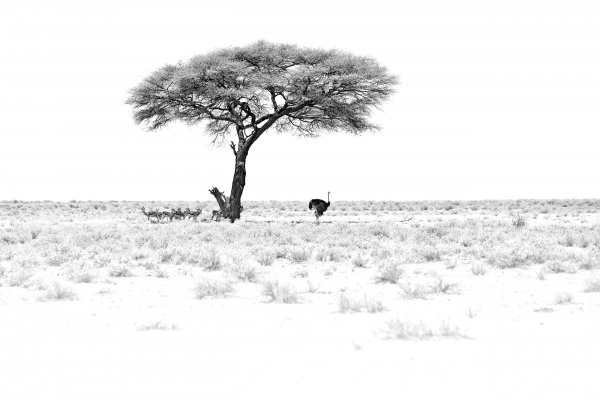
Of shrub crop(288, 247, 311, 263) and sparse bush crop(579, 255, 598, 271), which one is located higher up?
sparse bush crop(579, 255, 598, 271)

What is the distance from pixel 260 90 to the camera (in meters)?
34.2

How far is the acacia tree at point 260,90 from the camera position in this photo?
33844mm

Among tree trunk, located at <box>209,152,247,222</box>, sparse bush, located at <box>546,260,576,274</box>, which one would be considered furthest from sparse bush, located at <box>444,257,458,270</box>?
tree trunk, located at <box>209,152,247,222</box>

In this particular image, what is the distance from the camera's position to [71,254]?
1792cm

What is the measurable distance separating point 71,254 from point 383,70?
21986 millimetres

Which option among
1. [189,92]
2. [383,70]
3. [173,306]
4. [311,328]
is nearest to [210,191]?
[189,92]

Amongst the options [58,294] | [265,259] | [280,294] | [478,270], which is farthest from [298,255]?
[58,294]

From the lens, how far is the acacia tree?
1332 inches

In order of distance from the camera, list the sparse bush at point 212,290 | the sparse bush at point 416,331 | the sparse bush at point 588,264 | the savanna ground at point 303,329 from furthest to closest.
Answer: the sparse bush at point 588,264
the sparse bush at point 212,290
the sparse bush at point 416,331
the savanna ground at point 303,329

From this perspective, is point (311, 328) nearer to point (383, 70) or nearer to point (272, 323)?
point (272, 323)

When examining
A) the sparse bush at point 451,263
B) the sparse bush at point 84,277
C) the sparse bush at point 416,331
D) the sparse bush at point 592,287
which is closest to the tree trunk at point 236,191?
the sparse bush at point 451,263

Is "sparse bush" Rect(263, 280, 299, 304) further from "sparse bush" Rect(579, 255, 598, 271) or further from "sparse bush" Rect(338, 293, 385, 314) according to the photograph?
"sparse bush" Rect(579, 255, 598, 271)

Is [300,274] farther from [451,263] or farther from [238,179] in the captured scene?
[238,179]

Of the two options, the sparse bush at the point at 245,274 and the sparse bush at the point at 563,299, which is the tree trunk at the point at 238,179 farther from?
the sparse bush at the point at 563,299
